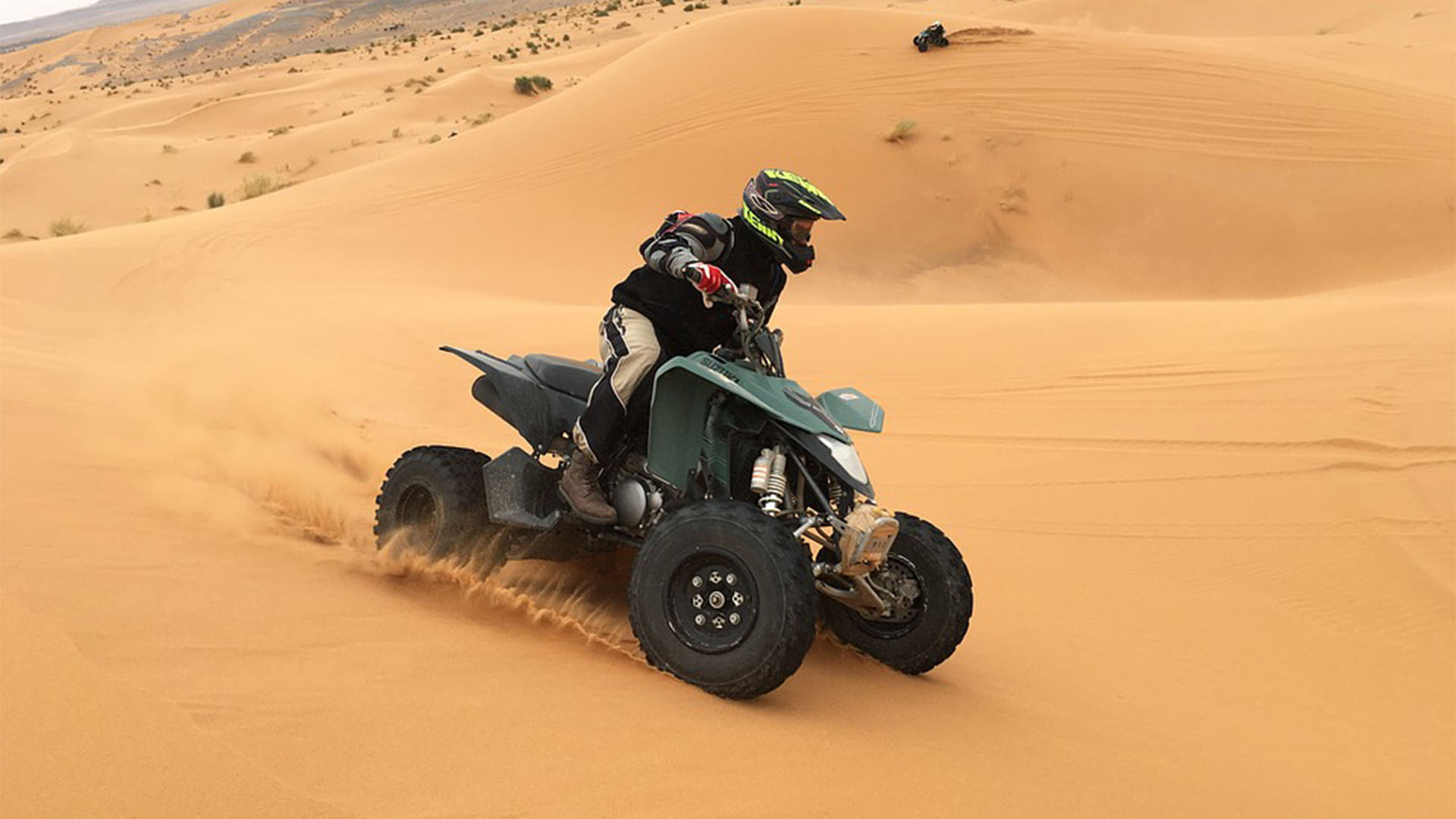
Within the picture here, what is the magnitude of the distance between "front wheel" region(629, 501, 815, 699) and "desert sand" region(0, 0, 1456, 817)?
153mm

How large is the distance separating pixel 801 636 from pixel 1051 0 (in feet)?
127

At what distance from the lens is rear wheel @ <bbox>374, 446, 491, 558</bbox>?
17.3ft

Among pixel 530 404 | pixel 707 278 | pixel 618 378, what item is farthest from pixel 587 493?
pixel 707 278

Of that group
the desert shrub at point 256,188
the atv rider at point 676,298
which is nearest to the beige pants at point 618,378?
the atv rider at point 676,298

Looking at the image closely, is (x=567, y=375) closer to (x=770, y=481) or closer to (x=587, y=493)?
(x=587, y=493)

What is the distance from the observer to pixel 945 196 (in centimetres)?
1878

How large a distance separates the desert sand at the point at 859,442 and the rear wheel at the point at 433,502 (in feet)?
0.86

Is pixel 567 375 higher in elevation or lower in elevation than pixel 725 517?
higher

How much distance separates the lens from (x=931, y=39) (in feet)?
70.2

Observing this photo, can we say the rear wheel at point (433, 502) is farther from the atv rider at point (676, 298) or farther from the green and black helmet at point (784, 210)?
the green and black helmet at point (784, 210)

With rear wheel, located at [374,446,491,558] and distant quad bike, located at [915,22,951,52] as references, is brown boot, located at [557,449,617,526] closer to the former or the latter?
rear wheel, located at [374,446,491,558]

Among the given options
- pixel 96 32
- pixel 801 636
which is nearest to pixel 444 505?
pixel 801 636

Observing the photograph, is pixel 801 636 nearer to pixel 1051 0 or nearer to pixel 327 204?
pixel 327 204

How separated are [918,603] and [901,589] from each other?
3.4 inches
